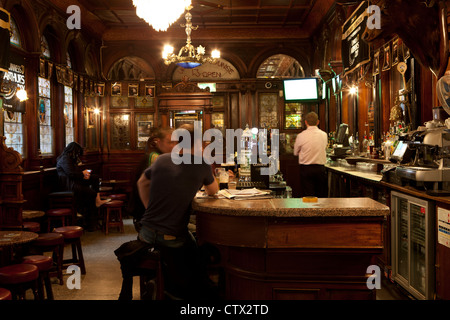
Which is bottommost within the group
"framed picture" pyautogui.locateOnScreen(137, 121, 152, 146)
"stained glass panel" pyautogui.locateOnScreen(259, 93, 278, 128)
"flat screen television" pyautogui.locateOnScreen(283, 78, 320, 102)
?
"framed picture" pyautogui.locateOnScreen(137, 121, 152, 146)

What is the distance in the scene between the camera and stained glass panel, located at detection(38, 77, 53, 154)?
731 cm

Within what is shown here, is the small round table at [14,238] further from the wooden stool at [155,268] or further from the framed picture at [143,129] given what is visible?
the framed picture at [143,129]

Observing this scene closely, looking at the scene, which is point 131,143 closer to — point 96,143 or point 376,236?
point 96,143

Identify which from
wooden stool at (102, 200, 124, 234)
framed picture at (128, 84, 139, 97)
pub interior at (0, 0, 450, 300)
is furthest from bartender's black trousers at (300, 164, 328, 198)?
framed picture at (128, 84, 139, 97)

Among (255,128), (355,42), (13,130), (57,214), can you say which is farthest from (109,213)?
(355,42)

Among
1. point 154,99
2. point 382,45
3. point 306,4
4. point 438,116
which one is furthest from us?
point 154,99

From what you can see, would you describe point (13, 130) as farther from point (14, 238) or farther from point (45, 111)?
point (14, 238)

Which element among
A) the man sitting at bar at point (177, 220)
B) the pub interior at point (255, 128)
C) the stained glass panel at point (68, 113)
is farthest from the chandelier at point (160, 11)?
the stained glass panel at point (68, 113)

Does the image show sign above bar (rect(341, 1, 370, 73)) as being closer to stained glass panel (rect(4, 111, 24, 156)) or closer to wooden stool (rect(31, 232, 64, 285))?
wooden stool (rect(31, 232, 64, 285))

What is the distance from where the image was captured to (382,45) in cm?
609

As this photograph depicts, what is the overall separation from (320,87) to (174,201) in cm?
764

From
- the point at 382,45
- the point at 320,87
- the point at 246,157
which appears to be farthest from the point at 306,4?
the point at 246,157

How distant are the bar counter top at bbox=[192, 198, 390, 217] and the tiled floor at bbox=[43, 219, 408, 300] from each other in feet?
5.75

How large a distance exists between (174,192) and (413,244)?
243 cm
